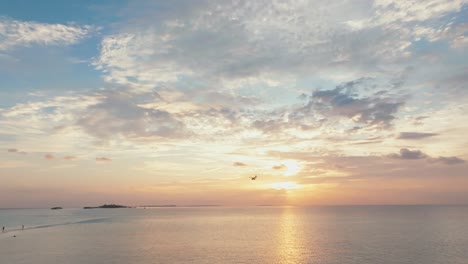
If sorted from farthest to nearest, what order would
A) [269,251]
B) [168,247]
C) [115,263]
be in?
[168,247] < [269,251] < [115,263]

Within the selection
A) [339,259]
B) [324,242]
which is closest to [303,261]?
[339,259]

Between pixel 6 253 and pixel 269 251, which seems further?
pixel 269 251

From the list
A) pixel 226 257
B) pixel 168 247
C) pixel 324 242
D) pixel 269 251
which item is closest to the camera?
pixel 226 257

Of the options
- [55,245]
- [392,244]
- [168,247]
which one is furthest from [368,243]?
[55,245]

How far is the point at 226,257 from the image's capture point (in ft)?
277

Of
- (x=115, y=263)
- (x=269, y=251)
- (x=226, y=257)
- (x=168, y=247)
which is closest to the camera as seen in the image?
(x=115, y=263)

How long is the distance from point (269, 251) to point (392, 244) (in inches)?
1416

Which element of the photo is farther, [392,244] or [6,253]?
[392,244]

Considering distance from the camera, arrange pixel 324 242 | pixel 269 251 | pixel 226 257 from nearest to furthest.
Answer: pixel 226 257, pixel 269 251, pixel 324 242

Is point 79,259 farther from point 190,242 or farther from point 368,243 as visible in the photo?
point 368,243

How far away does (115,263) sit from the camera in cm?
7712

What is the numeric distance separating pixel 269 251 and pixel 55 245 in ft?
193

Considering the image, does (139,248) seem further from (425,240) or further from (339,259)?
(425,240)

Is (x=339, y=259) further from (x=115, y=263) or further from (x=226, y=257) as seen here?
(x=115, y=263)
